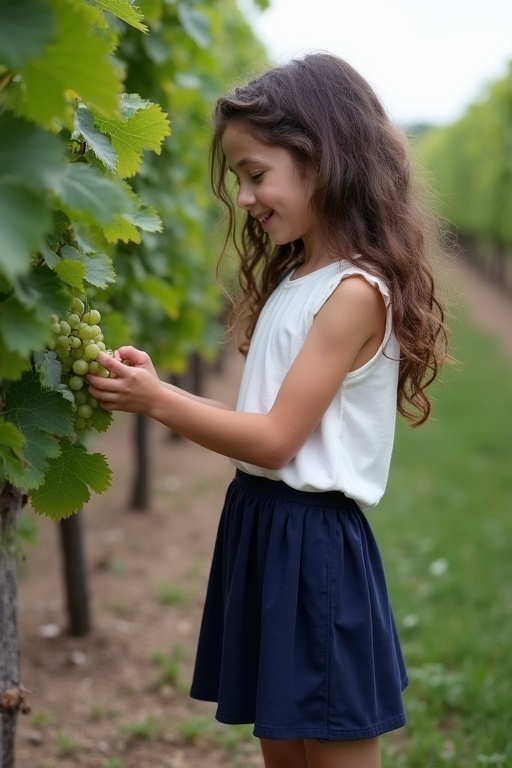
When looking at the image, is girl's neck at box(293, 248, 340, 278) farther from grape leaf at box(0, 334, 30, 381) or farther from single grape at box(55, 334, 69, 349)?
grape leaf at box(0, 334, 30, 381)

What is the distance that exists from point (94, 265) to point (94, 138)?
0.25m

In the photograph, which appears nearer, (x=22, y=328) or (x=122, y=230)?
(x=22, y=328)

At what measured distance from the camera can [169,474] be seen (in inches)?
284

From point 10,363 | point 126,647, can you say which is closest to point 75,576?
point 126,647

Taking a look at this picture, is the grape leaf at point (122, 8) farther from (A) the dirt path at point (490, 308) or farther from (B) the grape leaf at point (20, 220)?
(A) the dirt path at point (490, 308)

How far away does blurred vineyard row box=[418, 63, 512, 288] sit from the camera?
580 inches

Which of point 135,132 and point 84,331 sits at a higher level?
point 135,132

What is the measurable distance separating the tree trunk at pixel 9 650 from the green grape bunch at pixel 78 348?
36 cm

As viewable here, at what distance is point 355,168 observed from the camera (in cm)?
191

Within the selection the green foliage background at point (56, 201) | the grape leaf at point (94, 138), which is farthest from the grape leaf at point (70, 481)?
the grape leaf at point (94, 138)

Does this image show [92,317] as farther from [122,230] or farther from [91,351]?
[122,230]

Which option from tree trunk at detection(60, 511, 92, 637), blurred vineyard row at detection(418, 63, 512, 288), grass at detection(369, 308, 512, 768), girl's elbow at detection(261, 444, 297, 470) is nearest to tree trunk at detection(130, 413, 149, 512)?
grass at detection(369, 308, 512, 768)

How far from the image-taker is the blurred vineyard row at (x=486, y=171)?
580 inches

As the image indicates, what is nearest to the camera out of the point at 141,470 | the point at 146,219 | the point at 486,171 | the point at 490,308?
the point at 146,219
